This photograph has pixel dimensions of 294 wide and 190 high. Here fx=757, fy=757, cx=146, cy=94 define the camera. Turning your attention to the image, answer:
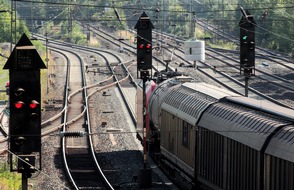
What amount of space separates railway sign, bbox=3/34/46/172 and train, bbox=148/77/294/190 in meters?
5.17

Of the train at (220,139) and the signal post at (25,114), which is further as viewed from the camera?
the train at (220,139)

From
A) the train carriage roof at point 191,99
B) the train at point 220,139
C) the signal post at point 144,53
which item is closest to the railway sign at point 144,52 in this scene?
the signal post at point 144,53

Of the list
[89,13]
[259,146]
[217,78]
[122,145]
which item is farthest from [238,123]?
[89,13]

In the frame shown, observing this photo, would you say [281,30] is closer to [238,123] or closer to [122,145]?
[122,145]

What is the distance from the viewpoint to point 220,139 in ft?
67.5

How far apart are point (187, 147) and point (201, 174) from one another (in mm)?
1945

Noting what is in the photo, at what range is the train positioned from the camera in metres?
16.9

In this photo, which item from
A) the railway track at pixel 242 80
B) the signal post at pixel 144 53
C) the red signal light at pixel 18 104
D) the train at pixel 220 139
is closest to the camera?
the red signal light at pixel 18 104

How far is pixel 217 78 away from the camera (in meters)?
57.3

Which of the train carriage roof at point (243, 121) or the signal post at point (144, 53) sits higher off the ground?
the signal post at point (144, 53)

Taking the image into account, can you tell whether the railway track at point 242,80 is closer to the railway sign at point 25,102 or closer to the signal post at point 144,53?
the signal post at point 144,53

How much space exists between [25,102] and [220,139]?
22.0 ft

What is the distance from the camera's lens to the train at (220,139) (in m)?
16.9

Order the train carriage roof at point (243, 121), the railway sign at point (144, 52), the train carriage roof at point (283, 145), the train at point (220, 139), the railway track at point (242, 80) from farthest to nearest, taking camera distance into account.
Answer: the railway track at point (242, 80) < the railway sign at point (144, 52) < the train carriage roof at point (243, 121) < the train at point (220, 139) < the train carriage roof at point (283, 145)
